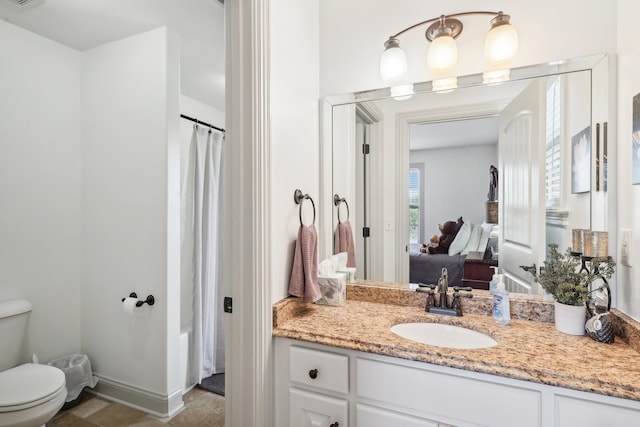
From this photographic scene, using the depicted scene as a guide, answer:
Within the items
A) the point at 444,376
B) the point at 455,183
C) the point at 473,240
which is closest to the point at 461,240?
the point at 473,240

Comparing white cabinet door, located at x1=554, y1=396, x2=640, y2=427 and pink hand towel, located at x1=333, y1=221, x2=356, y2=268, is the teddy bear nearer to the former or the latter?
pink hand towel, located at x1=333, y1=221, x2=356, y2=268

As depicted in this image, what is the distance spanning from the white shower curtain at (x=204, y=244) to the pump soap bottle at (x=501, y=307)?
212 centimetres

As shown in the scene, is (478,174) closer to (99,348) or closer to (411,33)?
(411,33)

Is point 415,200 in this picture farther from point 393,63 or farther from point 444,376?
point 444,376

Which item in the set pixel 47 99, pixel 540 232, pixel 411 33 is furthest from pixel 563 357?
pixel 47 99

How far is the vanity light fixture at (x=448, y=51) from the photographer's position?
1.36m

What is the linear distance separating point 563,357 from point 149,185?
2.25 m

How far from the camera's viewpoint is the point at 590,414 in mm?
850

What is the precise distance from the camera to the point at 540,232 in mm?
1366

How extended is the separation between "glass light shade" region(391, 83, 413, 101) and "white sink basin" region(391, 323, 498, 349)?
1079 millimetres

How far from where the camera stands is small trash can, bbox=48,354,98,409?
2084 mm

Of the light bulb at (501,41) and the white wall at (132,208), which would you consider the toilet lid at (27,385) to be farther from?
the light bulb at (501,41)

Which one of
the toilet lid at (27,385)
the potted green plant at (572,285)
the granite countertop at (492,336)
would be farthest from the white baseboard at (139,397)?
the potted green plant at (572,285)

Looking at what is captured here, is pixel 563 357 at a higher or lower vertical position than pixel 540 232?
lower
